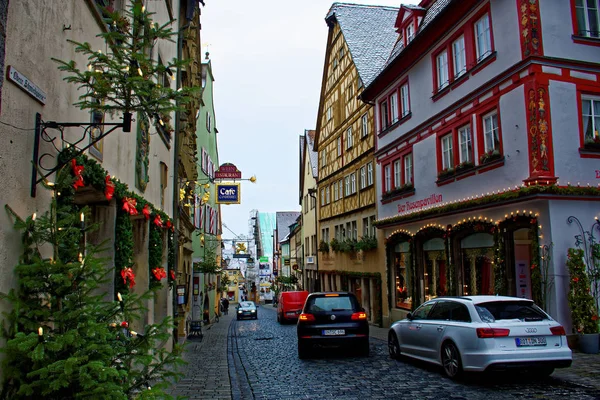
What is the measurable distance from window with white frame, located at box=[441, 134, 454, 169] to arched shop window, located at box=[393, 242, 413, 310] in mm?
4496

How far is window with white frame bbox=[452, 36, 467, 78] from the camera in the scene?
16.7 metres

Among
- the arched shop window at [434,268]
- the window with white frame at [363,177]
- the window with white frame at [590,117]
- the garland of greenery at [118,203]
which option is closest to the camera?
the garland of greenery at [118,203]

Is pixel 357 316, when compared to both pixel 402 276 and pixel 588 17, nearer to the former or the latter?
pixel 402 276

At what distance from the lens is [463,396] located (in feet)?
26.9

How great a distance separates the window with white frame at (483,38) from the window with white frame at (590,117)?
3041mm

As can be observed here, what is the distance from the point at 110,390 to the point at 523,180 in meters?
11.8

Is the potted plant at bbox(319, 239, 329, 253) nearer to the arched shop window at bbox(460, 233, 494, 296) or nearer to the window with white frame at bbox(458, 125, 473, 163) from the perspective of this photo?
the arched shop window at bbox(460, 233, 494, 296)

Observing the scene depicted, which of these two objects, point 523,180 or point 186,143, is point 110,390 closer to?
point 523,180

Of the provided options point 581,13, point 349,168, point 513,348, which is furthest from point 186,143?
point 513,348

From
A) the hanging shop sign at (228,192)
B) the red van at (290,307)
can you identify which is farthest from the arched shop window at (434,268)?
the red van at (290,307)

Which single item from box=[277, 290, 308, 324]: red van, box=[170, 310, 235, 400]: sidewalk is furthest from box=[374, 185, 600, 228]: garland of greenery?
box=[277, 290, 308, 324]: red van

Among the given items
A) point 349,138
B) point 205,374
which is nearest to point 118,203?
point 205,374

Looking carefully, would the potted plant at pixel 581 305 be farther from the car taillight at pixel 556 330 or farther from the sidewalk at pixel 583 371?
the car taillight at pixel 556 330

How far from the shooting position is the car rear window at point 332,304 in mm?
13578
